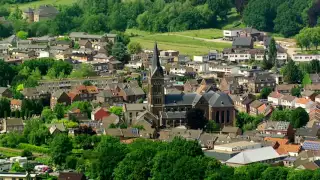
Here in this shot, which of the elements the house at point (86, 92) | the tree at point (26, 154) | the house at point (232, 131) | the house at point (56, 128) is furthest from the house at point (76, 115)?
the house at point (232, 131)

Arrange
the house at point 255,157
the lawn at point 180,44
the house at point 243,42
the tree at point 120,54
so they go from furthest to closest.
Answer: the lawn at point 180,44
the house at point 243,42
the tree at point 120,54
the house at point 255,157

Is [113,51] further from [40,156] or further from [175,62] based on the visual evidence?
[40,156]

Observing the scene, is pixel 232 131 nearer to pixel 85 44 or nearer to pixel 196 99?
pixel 196 99

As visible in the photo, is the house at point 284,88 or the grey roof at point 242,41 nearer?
the house at point 284,88

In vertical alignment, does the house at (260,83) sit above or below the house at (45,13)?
below

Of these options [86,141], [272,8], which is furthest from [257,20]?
[86,141]

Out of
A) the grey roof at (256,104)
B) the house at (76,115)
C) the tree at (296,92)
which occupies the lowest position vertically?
the house at (76,115)

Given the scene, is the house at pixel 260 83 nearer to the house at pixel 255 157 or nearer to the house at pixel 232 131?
the house at pixel 232 131

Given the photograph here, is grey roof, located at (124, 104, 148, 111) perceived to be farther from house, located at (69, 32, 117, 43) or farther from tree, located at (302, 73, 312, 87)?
house, located at (69, 32, 117, 43)
